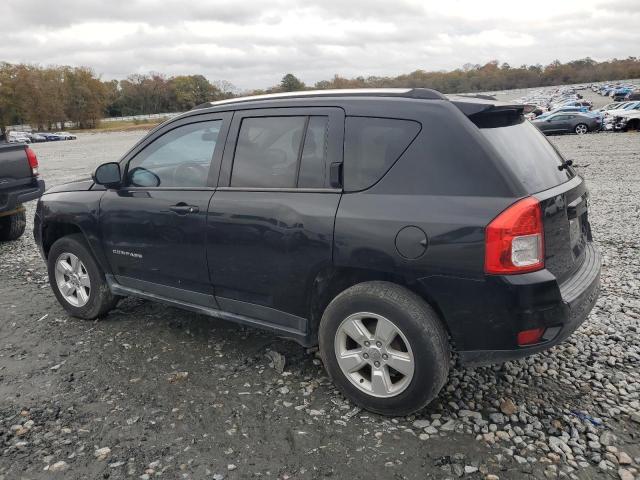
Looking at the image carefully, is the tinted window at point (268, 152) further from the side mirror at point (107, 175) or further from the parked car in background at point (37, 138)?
the parked car in background at point (37, 138)

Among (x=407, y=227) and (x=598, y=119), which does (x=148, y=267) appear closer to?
(x=407, y=227)

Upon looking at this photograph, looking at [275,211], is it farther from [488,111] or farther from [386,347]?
[488,111]

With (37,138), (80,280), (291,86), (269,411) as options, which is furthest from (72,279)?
(37,138)

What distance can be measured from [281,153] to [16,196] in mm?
5382

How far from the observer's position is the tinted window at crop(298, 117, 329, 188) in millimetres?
3199

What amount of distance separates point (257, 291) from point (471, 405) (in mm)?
1548

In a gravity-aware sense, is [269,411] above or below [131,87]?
below

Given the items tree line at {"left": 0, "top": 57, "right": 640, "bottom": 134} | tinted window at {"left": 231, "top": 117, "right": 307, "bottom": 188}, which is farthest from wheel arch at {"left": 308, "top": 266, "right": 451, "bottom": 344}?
tree line at {"left": 0, "top": 57, "right": 640, "bottom": 134}

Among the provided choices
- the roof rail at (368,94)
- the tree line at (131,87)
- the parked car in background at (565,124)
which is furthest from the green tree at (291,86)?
the tree line at (131,87)

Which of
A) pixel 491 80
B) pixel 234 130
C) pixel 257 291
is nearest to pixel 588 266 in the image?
pixel 257 291

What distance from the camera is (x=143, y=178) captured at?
4.11 metres

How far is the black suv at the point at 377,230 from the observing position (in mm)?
2682

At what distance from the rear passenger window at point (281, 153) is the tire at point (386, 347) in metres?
0.81

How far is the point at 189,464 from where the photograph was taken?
2725 millimetres
